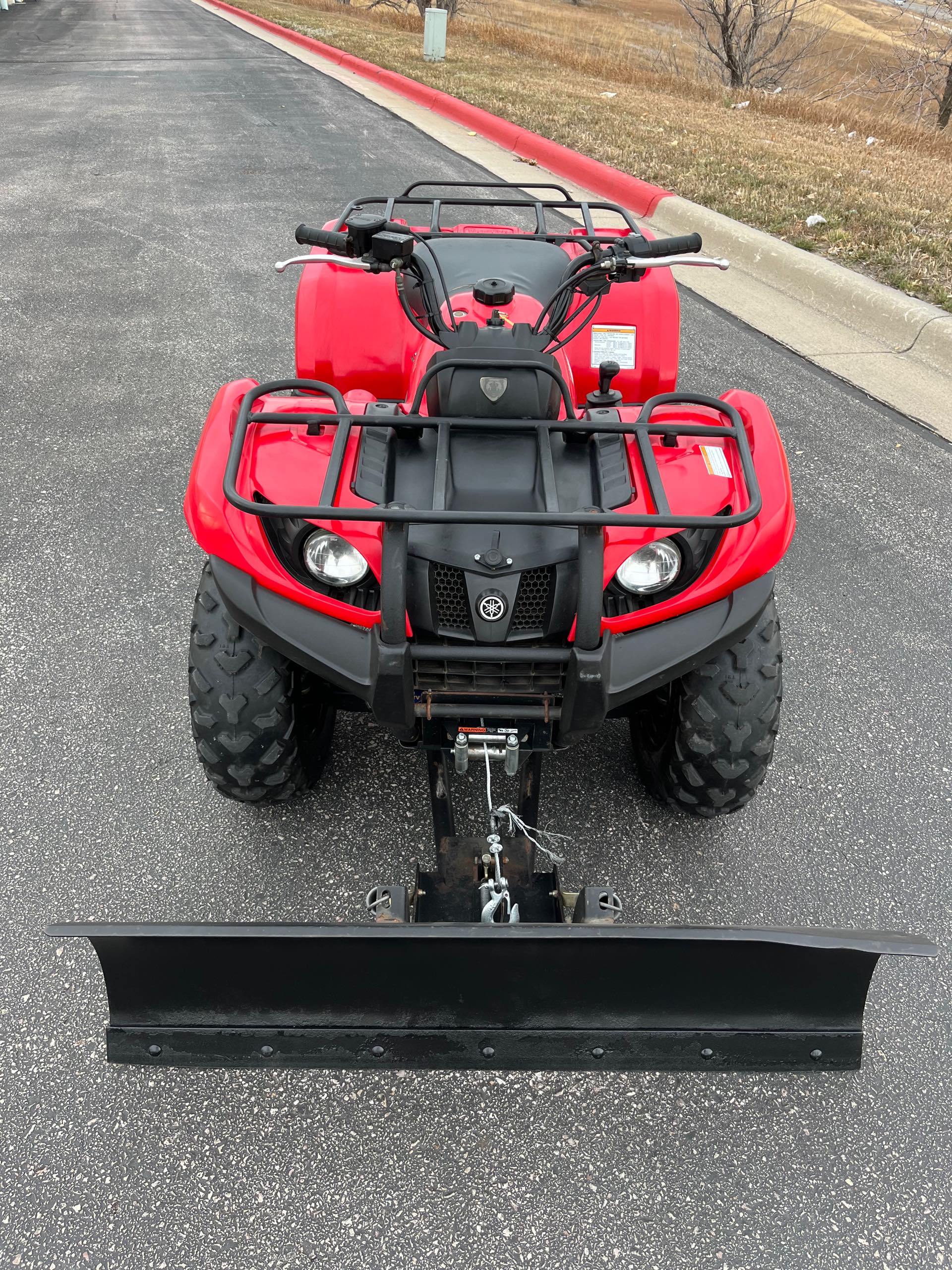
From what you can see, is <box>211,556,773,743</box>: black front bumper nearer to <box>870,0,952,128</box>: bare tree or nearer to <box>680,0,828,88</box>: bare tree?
<box>870,0,952,128</box>: bare tree

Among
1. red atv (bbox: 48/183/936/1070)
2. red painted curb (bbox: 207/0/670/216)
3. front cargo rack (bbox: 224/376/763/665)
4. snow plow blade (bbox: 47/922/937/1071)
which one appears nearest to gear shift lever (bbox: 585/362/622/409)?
red atv (bbox: 48/183/936/1070)

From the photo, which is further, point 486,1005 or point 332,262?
point 332,262

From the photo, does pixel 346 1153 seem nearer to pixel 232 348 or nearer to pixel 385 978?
pixel 385 978

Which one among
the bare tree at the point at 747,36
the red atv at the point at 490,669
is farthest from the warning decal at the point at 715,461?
the bare tree at the point at 747,36

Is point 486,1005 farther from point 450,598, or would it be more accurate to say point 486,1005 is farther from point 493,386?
point 493,386

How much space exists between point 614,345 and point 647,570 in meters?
1.65

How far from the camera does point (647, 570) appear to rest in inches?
82.4

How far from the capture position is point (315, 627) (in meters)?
2.04

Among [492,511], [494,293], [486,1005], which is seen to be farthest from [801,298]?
[486,1005]

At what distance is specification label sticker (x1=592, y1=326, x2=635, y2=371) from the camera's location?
347cm

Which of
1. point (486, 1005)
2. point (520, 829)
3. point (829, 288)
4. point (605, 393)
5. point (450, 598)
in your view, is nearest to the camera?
point (486, 1005)

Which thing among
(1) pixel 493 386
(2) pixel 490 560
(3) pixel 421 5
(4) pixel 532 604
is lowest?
(4) pixel 532 604

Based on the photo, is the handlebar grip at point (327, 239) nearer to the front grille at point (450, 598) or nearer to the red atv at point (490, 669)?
the red atv at point (490, 669)

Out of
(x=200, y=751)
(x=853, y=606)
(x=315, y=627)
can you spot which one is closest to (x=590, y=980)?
(x=315, y=627)
